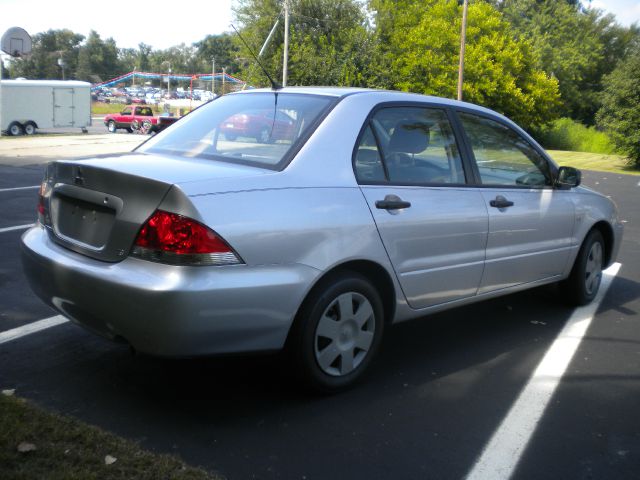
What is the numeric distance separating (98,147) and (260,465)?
22.7 meters

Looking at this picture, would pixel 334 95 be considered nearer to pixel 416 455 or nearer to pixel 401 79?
pixel 416 455

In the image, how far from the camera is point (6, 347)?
424 cm

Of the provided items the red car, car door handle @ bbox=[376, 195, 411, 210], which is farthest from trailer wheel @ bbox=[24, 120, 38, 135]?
car door handle @ bbox=[376, 195, 411, 210]

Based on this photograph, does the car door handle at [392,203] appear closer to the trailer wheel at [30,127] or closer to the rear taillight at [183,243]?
the rear taillight at [183,243]

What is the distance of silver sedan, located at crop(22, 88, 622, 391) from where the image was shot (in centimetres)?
314

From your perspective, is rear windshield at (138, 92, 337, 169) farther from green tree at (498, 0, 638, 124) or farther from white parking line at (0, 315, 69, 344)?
green tree at (498, 0, 638, 124)

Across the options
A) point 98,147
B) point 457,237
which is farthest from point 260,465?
point 98,147

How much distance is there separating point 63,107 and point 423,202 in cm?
3454

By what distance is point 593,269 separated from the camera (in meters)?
6.01

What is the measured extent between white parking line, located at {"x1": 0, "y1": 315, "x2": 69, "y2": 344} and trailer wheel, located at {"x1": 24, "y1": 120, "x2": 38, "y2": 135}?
30.8 meters

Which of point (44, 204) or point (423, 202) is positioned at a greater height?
point (423, 202)

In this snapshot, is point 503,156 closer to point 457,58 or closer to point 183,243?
point 183,243

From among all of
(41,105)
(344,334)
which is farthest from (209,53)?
(344,334)

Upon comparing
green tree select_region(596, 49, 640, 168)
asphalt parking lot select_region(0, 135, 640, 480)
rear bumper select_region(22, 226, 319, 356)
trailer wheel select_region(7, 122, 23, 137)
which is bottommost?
trailer wheel select_region(7, 122, 23, 137)
